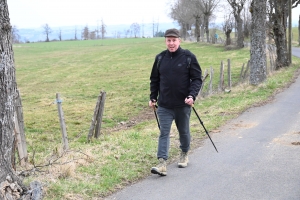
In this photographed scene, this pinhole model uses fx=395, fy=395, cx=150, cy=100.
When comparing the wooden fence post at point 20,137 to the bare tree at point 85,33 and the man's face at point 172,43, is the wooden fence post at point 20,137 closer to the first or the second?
the man's face at point 172,43

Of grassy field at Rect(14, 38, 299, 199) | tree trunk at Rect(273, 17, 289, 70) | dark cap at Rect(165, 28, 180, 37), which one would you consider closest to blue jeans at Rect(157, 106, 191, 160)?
grassy field at Rect(14, 38, 299, 199)

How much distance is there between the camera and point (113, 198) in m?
5.13

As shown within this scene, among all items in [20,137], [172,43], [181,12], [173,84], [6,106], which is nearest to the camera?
[6,106]

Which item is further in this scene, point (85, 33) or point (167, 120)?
point (85, 33)

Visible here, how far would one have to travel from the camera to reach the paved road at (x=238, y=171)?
516cm

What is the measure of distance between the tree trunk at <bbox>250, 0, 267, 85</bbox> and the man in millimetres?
10805

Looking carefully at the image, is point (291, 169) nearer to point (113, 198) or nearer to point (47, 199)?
point (113, 198)

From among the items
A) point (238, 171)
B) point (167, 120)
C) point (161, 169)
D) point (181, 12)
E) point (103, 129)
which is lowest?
point (103, 129)

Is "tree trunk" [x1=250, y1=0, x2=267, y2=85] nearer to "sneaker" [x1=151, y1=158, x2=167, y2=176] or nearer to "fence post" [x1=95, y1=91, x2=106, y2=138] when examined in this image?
"fence post" [x1=95, y1=91, x2=106, y2=138]

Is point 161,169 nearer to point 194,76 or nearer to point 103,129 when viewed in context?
point 194,76

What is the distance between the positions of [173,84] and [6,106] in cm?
239

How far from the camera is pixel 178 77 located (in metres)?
5.69

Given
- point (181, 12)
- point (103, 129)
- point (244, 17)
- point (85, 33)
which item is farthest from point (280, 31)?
point (85, 33)

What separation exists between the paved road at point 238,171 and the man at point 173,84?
0.49 m
